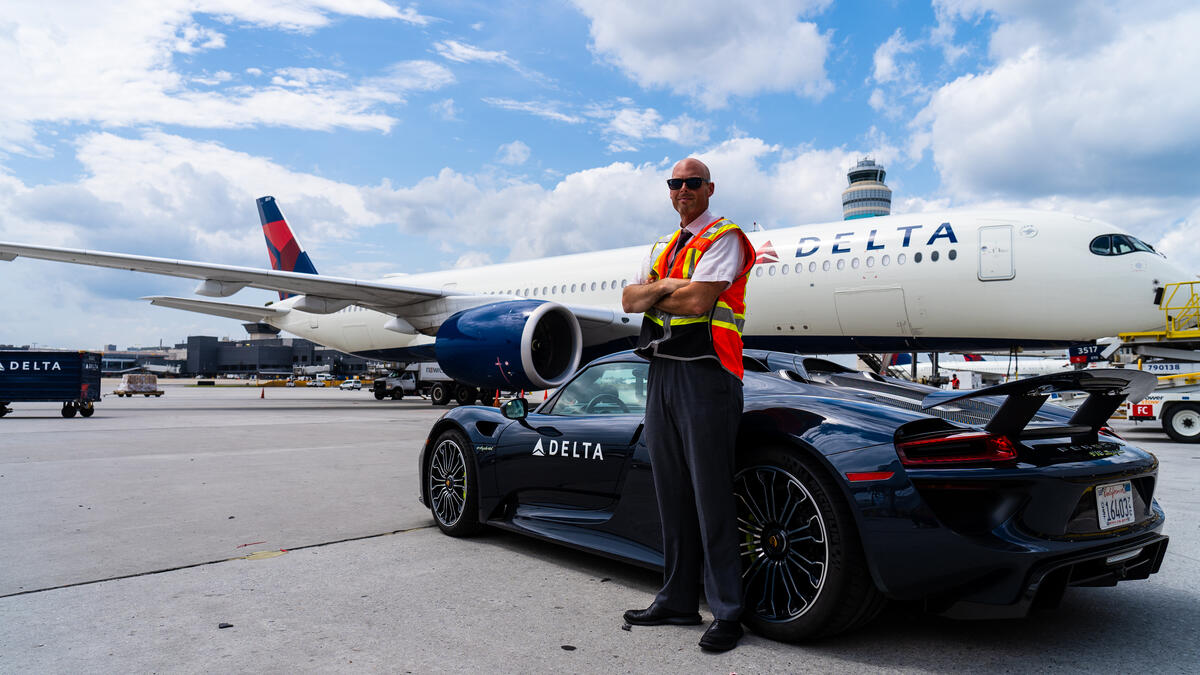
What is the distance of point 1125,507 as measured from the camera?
2.62 metres

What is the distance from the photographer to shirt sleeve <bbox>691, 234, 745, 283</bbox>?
282 cm

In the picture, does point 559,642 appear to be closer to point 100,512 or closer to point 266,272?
point 100,512

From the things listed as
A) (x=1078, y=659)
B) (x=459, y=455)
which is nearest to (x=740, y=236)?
(x=1078, y=659)

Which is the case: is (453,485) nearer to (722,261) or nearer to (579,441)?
(579,441)

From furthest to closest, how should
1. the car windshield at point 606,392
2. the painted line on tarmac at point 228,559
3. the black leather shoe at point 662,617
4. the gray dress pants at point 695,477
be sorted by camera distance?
the car windshield at point 606,392 < the painted line on tarmac at point 228,559 < the black leather shoe at point 662,617 < the gray dress pants at point 695,477

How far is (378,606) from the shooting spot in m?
3.05

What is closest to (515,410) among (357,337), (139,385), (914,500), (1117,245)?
(914,500)

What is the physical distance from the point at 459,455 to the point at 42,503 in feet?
10.9

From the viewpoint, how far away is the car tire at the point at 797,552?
2.50 metres

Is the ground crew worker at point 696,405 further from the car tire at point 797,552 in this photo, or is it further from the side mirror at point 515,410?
the side mirror at point 515,410

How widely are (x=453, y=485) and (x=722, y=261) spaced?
2.40 m

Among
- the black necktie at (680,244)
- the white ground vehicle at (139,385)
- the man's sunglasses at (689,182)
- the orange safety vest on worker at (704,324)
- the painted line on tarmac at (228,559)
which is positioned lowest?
the painted line on tarmac at (228,559)

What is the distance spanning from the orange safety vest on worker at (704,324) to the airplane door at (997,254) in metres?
8.39

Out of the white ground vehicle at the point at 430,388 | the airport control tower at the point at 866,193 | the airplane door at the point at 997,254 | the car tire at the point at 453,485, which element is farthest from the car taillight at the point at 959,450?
the airport control tower at the point at 866,193
